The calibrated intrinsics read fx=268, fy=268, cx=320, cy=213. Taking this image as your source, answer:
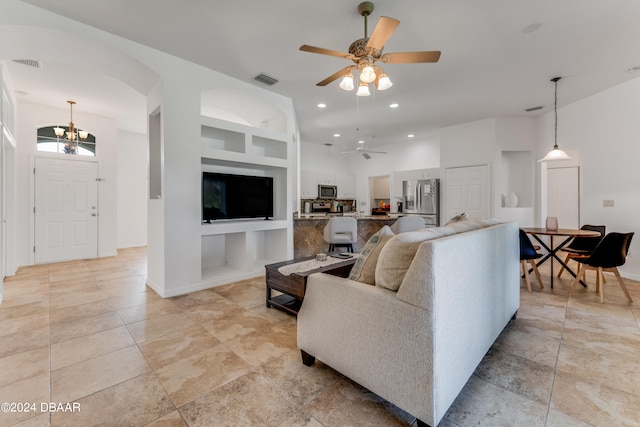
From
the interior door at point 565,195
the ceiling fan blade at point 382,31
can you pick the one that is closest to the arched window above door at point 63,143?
the ceiling fan blade at point 382,31

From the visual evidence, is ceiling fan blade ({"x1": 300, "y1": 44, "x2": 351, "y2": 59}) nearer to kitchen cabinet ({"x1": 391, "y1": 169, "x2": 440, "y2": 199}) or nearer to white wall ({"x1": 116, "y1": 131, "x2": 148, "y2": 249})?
kitchen cabinet ({"x1": 391, "y1": 169, "x2": 440, "y2": 199})

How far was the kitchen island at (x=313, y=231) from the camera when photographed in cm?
482

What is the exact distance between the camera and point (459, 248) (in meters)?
1.46

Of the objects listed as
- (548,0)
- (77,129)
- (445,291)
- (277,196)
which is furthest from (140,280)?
(548,0)

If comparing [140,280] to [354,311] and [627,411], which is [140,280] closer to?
[354,311]

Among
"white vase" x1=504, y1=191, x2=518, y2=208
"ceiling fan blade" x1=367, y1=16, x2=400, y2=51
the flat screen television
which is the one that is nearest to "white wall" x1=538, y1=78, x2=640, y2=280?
"white vase" x1=504, y1=191, x2=518, y2=208

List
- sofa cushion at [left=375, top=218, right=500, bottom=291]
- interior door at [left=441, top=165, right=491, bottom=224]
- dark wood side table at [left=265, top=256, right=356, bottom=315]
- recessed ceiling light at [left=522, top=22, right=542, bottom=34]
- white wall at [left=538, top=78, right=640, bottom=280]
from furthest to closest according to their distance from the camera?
interior door at [left=441, top=165, right=491, bottom=224] < white wall at [left=538, top=78, right=640, bottom=280] < recessed ceiling light at [left=522, top=22, right=542, bottom=34] < dark wood side table at [left=265, top=256, right=356, bottom=315] < sofa cushion at [left=375, top=218, right=500, bottom=291]

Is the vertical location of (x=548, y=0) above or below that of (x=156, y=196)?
above

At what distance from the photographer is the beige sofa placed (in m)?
1.23

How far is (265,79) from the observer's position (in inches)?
153

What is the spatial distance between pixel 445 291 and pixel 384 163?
281 inches

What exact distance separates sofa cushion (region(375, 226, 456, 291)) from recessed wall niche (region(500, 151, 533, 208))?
17.4 feet

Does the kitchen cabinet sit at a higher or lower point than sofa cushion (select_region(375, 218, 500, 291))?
higher

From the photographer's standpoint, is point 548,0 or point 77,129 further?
point 77,129
